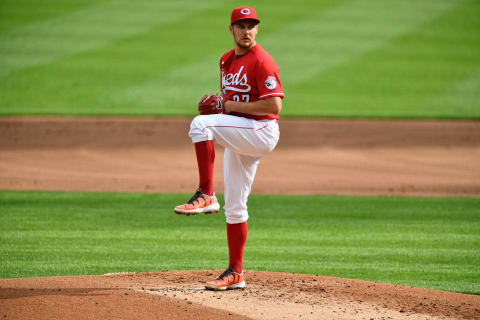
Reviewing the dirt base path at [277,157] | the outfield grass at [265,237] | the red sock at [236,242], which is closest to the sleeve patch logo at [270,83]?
the red sock at [236,242]

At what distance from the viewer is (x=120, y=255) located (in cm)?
791

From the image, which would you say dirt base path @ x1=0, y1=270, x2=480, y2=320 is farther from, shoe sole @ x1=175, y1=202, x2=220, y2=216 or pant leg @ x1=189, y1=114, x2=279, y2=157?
pant leg @ x1=189, y1=114, x2=279, y2=157

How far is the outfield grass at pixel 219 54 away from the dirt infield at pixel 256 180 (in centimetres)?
152

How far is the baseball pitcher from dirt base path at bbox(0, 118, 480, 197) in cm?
598

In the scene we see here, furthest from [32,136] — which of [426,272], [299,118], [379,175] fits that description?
[426,272]

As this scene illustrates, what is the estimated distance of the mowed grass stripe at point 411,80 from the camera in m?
18.6

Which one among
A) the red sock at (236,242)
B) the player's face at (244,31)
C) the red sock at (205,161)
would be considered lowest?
the red sock at (236,242)

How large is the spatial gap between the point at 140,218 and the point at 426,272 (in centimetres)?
409

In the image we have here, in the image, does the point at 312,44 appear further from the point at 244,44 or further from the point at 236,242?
the point at 244,44

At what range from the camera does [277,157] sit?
1484 cm

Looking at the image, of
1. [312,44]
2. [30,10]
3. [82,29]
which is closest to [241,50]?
[312,44]

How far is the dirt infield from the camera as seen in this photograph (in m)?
5.41

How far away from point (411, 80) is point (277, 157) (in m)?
7.96

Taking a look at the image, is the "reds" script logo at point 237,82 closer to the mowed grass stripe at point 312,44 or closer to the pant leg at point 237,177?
the pant leg at point 237,177
